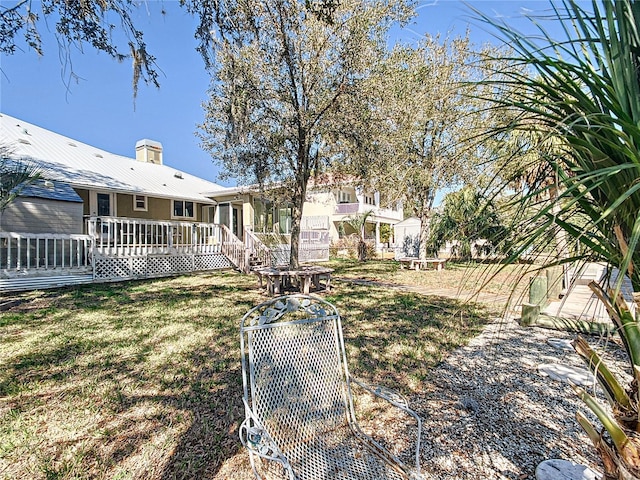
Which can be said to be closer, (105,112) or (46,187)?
(105,112)

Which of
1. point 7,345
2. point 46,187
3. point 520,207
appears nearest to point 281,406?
point 520,207

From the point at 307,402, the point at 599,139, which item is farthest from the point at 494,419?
the point at 599,139

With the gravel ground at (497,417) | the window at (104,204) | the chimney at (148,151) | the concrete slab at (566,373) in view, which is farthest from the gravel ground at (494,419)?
the chimney at (148,151)

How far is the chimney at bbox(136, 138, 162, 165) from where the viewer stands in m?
19.1

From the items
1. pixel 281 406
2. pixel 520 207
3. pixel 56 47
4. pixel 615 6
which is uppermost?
pixel 56 47

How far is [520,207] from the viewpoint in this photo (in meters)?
1.21

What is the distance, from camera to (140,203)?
49.5 ft

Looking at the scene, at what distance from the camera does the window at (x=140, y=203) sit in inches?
584

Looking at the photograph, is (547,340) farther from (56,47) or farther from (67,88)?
(56,47)

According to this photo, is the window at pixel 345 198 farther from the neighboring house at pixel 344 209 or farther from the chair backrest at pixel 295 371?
the chair backrest at pixel 295 371

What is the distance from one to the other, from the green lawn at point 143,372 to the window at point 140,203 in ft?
26.0

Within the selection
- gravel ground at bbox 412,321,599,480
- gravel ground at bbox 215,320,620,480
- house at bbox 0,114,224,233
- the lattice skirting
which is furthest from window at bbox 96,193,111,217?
gravel ground at bbox 412,321,599,480

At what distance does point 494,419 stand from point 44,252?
40.1 ft

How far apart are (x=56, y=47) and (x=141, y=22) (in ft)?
3.18
